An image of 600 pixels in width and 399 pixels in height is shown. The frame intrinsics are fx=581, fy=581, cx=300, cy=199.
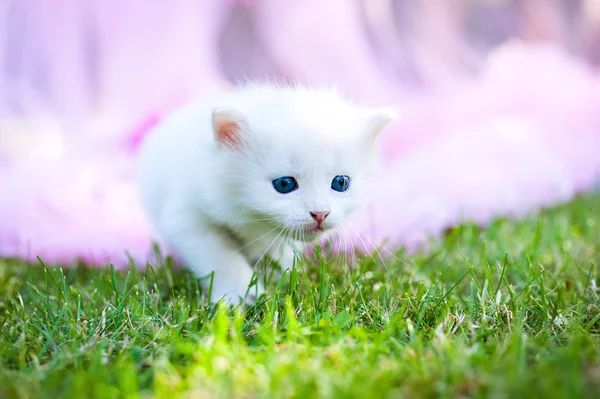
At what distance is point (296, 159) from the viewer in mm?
1461

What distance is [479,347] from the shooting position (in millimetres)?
1187

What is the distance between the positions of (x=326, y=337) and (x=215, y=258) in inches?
21.9

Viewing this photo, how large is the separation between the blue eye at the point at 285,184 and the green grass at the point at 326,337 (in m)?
0.21

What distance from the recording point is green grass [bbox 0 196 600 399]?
100 centimetres

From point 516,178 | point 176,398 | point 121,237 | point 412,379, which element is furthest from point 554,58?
point 176,398

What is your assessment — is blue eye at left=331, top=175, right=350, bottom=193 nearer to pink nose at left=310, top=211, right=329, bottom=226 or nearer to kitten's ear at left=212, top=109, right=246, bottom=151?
pink nose at left=310, top=211, right=329, bottom=226

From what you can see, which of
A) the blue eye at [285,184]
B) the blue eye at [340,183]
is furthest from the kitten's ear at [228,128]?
the blue eye at [340,183]

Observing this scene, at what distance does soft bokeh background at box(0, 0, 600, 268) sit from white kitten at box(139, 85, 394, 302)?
69 cm

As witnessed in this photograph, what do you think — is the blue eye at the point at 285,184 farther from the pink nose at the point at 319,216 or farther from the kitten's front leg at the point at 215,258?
the kitten's front leg at the point at 215,258

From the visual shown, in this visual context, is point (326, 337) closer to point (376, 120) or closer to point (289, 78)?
point (376, 120)

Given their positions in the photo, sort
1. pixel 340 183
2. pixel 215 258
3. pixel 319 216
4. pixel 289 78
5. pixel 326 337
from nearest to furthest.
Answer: pixel 326 337, pixel 319 216, pixel 340 183, pixel 215 258, pixel 289 78

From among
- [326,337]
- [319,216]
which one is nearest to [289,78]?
[319,216]

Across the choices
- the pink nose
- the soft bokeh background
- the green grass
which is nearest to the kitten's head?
the pink nose

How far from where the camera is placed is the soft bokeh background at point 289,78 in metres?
2.63
